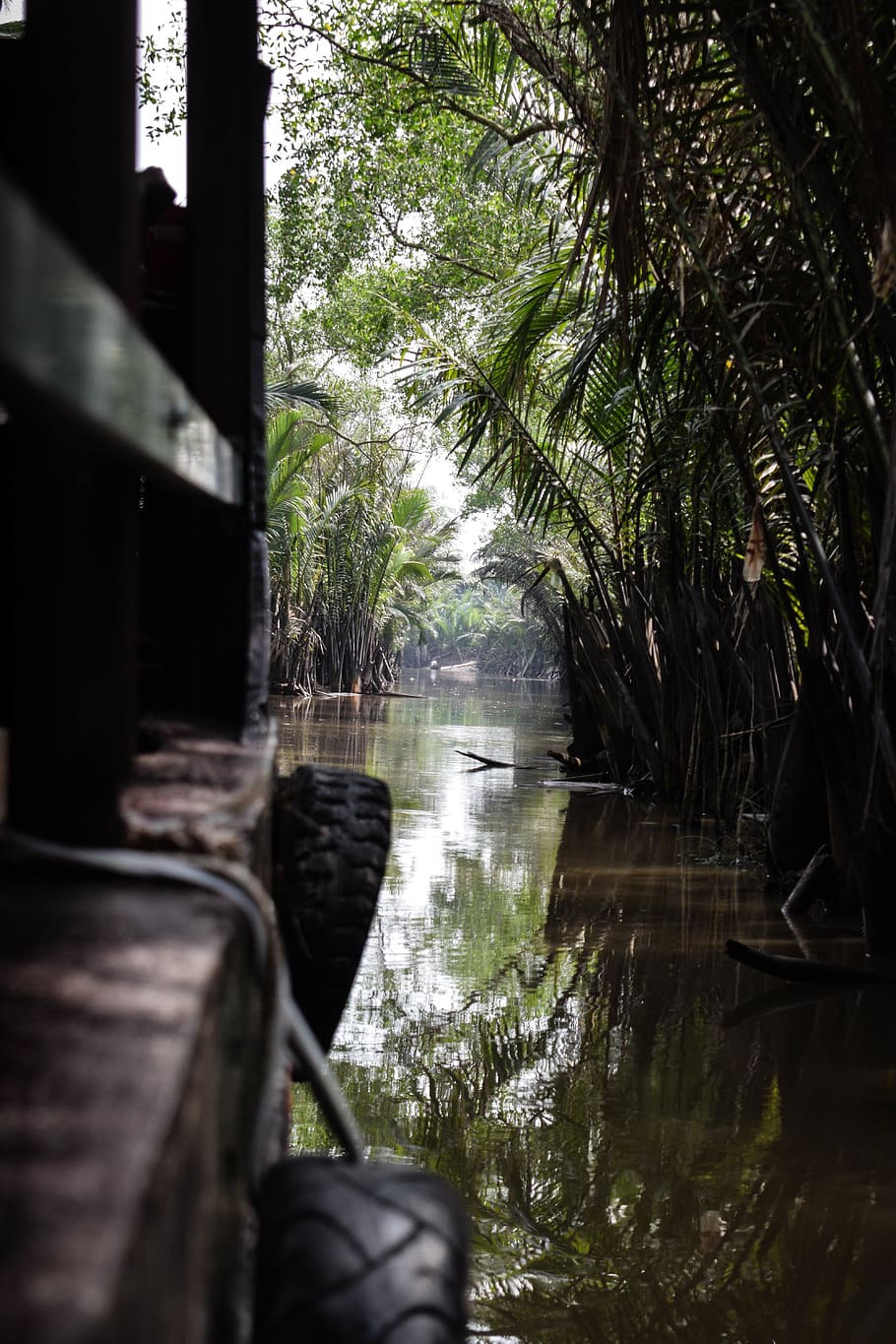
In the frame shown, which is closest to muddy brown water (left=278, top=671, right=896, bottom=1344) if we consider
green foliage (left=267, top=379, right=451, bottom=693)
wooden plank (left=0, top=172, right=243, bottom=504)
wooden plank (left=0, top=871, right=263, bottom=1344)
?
wooden plank (left=0, top=871, right=263, bottom=1344)

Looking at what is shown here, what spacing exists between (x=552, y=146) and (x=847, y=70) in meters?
5.08

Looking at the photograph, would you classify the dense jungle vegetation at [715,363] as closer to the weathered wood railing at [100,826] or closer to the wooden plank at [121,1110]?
the weathered wood railing at [100,826]

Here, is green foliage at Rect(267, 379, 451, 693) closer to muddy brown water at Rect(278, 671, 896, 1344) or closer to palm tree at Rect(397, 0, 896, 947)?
palm tree at Rect(397, 0, 896, 947)

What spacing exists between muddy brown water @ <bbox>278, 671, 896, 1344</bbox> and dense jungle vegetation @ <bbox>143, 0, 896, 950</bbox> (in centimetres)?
75

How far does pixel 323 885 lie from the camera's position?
2.08m

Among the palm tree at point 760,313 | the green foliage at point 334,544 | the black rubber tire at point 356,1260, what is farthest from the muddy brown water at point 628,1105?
the green foliage at point 334,544

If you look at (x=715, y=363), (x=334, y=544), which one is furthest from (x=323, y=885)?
(x=334, y=544)

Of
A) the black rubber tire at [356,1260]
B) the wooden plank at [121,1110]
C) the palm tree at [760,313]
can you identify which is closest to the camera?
the wooden plank at [121,1110]

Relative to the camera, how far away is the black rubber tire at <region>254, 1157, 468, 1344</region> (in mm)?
923

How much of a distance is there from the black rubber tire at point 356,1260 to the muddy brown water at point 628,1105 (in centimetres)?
113

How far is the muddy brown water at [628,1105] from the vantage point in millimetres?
2131

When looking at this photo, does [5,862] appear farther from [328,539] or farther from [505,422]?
[328,539]

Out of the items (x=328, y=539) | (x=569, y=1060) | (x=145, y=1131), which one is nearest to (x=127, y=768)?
(x=145, y=1131)

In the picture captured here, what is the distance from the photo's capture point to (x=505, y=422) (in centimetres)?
816
